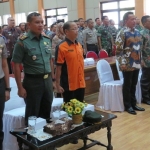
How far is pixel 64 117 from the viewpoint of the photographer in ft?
8.04

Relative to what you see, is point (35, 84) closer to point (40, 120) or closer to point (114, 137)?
point (40, 120)

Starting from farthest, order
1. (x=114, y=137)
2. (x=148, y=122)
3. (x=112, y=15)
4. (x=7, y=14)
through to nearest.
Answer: (x=7, y=14) → (x=112, y=15) → (x=148, y=122) → (x=114, y=137)

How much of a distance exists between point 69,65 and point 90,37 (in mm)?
4440

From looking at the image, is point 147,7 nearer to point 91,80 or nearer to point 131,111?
point 91,80

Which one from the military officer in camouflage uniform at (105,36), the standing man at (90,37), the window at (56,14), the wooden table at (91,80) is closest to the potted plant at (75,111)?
the wooden table at (91,80)

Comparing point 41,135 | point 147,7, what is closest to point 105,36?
point 147,7

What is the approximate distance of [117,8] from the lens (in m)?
10.9

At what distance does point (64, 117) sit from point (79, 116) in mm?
171

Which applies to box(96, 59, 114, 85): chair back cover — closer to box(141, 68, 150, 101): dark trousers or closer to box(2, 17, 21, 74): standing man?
box(141, 68, 150, 101): dark trousers

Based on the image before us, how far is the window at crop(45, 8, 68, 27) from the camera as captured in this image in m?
12.7

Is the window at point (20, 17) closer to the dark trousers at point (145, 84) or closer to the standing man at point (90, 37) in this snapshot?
the standing man at point (90, 37)

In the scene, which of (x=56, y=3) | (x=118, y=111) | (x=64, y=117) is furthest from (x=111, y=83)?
(x=56, y=3)

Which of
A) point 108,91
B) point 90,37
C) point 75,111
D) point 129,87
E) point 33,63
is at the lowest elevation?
point 108,91

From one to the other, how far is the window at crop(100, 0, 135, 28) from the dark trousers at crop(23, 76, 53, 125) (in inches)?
343
